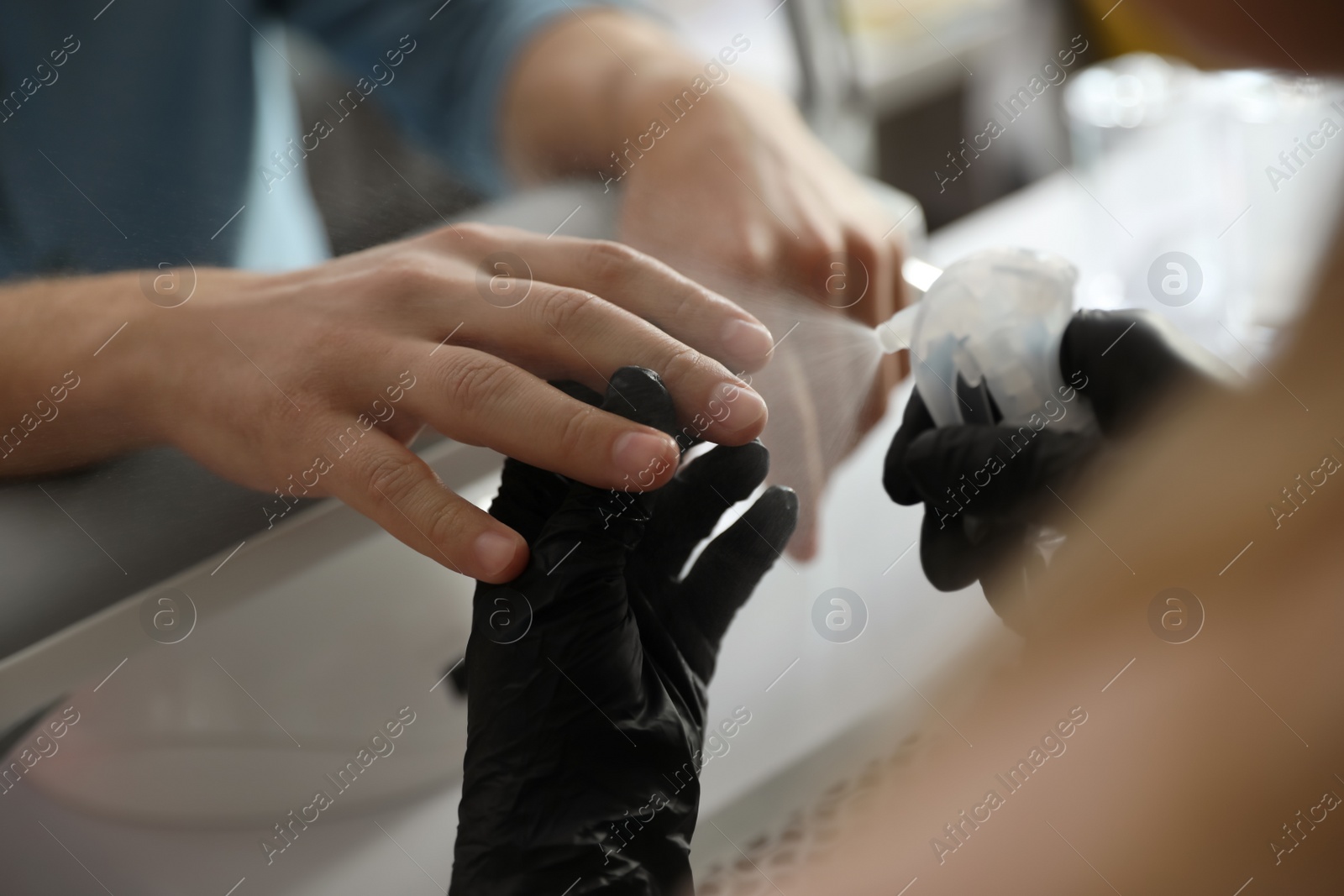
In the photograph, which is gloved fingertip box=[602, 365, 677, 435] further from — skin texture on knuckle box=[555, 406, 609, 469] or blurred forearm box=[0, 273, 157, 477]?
blurred forearm box=[0, 273, 157, 477]

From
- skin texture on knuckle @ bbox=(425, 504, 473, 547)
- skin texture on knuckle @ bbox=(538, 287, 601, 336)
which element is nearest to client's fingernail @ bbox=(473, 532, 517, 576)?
skin texture on knuckle @ bbox=(425, 504, 473, 547)

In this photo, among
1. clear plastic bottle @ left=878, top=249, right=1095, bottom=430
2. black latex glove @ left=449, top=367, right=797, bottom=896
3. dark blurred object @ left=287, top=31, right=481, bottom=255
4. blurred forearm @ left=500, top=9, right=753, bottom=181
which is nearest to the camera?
black latex glove @ left=449, top=367, right=797, bottom=896

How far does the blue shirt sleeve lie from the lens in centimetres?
74

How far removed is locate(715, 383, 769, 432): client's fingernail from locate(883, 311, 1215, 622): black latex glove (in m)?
0.08

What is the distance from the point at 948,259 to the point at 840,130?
0.34m

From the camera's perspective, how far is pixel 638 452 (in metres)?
0.39

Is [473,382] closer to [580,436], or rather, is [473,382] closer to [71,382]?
[580,436]

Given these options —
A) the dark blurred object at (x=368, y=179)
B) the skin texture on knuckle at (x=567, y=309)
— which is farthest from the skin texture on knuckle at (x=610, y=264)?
the dark blurred object at (x=368, y=179)

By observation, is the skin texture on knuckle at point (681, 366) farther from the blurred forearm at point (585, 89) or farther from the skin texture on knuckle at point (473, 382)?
the blurred forearm at point (585, 89)

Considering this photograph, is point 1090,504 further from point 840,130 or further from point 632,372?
point 840,130

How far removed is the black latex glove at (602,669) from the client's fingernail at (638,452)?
13mm

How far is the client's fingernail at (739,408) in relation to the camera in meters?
0.42

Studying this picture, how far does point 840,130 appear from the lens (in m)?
0.94

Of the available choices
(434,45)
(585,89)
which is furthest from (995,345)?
(434,45)
